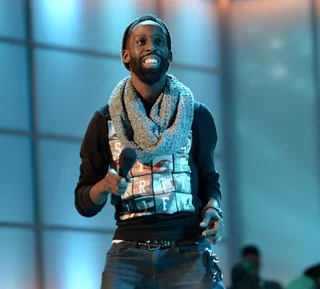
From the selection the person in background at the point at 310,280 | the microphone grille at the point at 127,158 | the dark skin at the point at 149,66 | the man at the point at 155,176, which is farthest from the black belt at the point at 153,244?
the person in background at the point at 310,280

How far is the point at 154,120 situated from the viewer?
3.44 meters

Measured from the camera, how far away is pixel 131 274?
3350 millimetres

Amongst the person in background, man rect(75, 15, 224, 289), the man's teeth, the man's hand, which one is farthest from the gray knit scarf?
the person in background

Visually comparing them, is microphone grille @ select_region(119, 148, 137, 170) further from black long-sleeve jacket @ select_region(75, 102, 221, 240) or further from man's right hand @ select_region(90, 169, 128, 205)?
black long-sleeve jacket @ select_region(75, 102, 221, 240)

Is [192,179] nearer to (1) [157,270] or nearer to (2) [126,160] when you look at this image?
(1) [157,270]

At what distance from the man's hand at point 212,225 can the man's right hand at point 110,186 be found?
333 millimetres

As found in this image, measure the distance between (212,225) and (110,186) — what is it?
40 cm

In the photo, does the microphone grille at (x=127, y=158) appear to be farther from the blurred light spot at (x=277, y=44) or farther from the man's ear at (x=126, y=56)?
the blurred light spot at (x=277, y=44)

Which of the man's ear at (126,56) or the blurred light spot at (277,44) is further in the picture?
the blurred light spot at (277,44)

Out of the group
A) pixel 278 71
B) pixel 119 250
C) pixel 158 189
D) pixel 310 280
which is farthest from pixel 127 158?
pixel 278 71

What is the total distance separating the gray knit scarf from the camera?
3.36 m

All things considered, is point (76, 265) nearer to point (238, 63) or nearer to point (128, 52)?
point (238, 63)

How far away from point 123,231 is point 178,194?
8.9 inches

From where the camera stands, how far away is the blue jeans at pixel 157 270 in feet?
11.0
